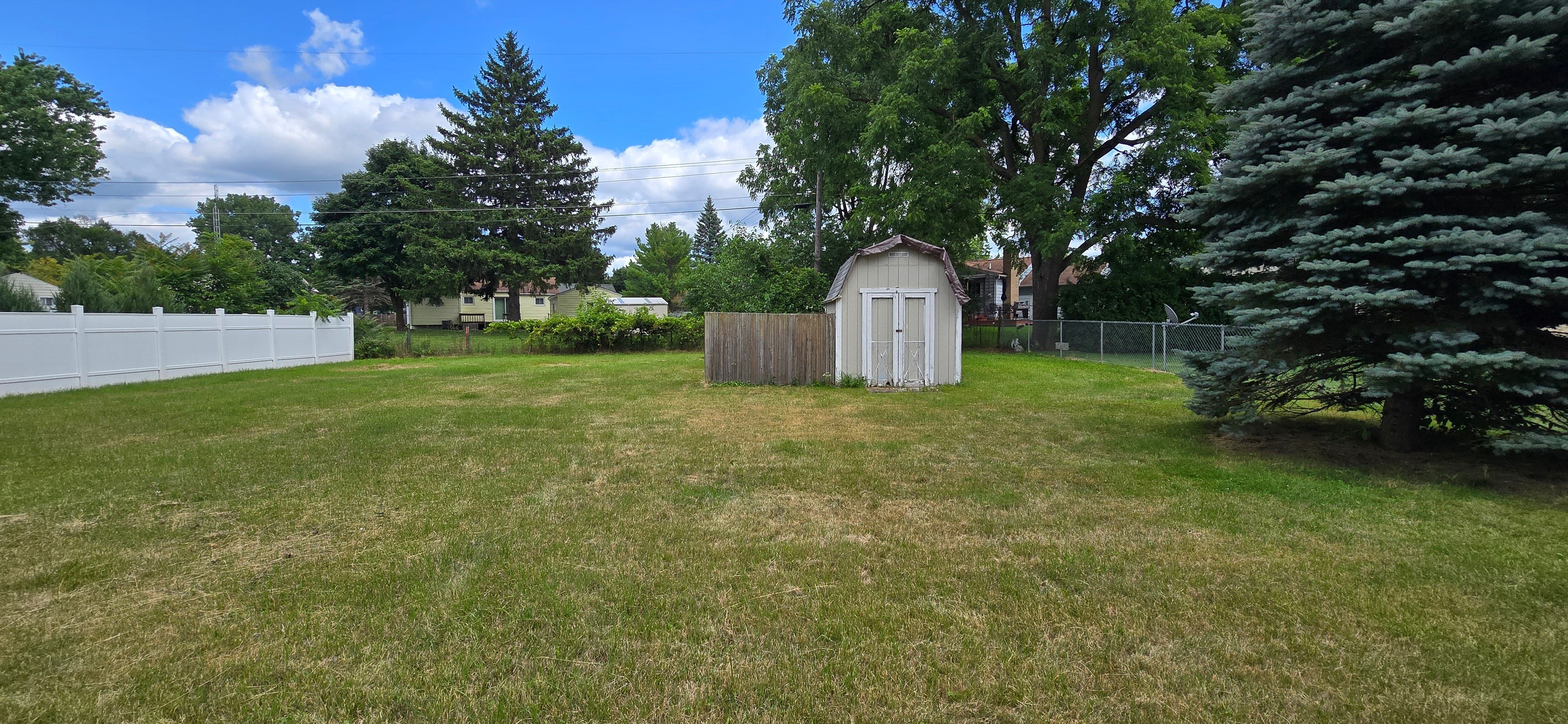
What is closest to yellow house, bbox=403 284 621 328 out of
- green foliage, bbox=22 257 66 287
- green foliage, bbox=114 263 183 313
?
green foliage, bbox=22 257 66 287

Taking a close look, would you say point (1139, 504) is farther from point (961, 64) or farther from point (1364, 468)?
point (961, 64)

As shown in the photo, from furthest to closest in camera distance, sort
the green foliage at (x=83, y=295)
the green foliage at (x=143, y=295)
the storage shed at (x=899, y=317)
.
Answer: the green foliage at (x=143, y=295), the green foliage at (x=83, y=295), the storage shed at (x=899, y=317)

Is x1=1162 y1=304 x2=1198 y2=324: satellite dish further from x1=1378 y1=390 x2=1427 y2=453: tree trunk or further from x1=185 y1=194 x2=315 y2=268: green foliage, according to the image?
x1=185 y1=194 x2=315 y2=268: green foliage

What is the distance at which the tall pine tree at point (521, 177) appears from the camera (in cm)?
3244

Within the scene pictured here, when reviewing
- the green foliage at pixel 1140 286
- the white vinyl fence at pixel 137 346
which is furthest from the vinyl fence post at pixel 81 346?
the green foliage at pixel 1140 286

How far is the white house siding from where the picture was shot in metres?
11.3

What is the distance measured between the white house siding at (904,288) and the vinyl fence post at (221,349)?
14198 mm

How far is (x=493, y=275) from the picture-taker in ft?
109

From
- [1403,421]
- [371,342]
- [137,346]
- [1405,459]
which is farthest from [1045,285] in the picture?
[137,346]

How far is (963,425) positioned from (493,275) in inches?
1233

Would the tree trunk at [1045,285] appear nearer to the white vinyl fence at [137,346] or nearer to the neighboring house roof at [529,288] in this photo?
the white vinyl fence at [137,346]

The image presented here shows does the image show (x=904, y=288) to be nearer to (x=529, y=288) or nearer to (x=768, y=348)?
(x=768, y=348)

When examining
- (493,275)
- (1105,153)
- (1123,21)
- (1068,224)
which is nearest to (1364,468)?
(1068,224)

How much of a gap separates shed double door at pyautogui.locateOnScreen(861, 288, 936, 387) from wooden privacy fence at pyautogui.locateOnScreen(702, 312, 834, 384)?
0.80m
